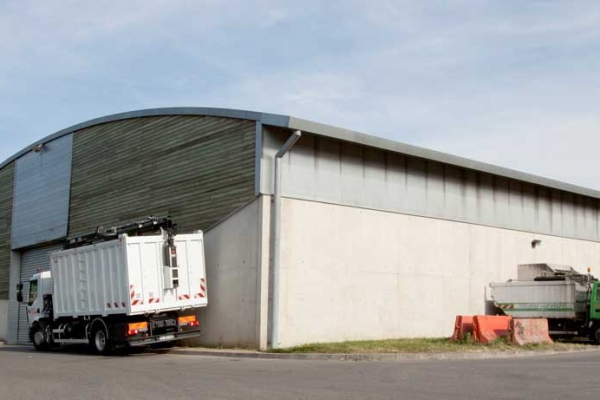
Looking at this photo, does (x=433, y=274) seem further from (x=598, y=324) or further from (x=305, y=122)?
(x=305, y=122)

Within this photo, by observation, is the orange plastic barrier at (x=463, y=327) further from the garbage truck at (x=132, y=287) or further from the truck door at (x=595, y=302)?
the garbage truck at (x=132, y=287)

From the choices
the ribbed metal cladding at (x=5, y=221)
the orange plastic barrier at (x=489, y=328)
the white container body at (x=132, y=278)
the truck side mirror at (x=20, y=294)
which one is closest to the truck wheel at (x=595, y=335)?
the orange plastic barrier at (x=489, y=328)

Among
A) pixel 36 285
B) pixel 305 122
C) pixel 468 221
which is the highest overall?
pixel 305 122

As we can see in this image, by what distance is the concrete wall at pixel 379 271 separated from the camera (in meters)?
20.9

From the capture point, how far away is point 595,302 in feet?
79.6

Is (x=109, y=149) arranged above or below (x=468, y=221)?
above

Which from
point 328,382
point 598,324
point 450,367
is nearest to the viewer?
point 328,382

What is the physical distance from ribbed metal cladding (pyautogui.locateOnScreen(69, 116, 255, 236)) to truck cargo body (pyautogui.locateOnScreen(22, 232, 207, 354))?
1777 mm

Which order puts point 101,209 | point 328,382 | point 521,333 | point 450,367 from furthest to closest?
point 101,209
point 521,333
point 450,367
point 328,382

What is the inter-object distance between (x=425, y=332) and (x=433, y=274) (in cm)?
209

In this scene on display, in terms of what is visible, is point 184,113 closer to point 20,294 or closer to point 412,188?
point 412,188

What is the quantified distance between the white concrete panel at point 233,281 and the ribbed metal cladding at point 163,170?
0.54 metres

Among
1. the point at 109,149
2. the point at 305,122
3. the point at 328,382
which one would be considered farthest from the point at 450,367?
the point at 109,149

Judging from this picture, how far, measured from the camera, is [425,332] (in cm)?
2439
